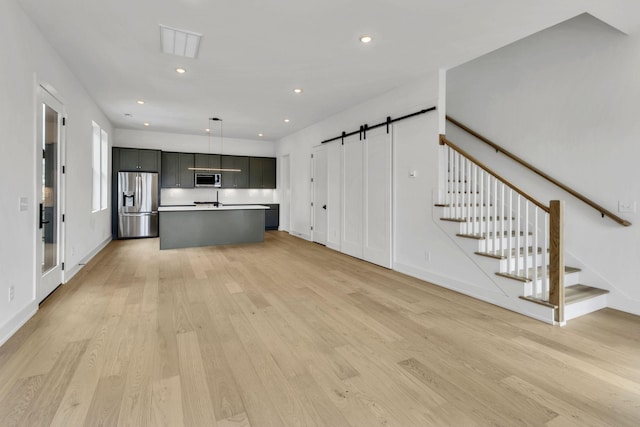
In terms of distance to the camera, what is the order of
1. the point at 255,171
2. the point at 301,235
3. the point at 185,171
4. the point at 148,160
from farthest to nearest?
the point at 255,171, the point at 185,171, the point at 301,235, the point at 148,160

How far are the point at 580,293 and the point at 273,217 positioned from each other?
25.1 ft

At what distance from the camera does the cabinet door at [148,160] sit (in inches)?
313

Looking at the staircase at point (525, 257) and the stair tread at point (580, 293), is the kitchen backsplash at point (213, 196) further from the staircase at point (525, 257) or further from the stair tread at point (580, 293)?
the stair tread at point (580, 293)

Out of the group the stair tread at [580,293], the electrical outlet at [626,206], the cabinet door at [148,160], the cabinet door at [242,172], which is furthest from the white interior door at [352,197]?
the cabinet door at [148,160]

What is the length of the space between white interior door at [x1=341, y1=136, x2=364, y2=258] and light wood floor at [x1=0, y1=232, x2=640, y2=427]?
2.06 m

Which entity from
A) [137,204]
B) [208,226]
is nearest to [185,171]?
[137,204]

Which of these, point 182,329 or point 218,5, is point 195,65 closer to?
point 218,5

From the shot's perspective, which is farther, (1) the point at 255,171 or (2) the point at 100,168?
(1) the point at 255,171

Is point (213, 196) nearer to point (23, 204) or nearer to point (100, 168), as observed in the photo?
point (100, 168)

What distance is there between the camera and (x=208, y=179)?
882 centimetres

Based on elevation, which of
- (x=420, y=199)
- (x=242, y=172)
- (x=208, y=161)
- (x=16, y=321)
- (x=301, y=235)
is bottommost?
(x=16, y=321)

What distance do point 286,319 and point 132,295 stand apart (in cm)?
197

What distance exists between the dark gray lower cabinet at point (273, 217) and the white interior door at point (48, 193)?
5.92m

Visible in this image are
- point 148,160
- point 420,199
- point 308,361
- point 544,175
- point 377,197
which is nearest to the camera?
point 308,361
